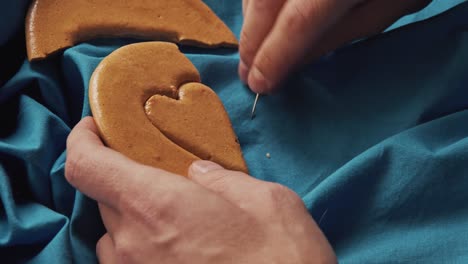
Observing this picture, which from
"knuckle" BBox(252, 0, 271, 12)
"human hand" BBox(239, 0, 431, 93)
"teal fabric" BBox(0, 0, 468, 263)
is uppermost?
"knuckle" BBox(252, 0, 271, 12)

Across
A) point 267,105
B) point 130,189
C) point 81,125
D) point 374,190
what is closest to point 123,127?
point 81,125

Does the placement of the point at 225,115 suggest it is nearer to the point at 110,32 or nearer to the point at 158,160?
the point at 158,160

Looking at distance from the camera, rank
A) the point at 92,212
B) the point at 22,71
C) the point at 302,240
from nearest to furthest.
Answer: the point at 302,240 < the point at 92,212 < the point at 22,71

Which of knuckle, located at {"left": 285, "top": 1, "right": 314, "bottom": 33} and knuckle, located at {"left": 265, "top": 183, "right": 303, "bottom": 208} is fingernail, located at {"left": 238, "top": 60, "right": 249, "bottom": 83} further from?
knuckle, located at {"left": 265, "top": 183, "right": 303, "bottom": 208}

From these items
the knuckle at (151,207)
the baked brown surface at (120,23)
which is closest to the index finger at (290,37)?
the baked brown surface at (120,23)

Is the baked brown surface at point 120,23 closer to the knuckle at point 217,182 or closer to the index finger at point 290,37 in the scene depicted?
the index finger at point 290,37

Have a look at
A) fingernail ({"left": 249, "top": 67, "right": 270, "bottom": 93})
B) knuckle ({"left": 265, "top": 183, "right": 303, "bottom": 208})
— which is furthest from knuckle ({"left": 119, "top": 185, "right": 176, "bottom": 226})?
fingernail ({"left": 249, "top": 67, "right": 270, "bottom": 93})

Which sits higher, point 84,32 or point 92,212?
point 84,32
